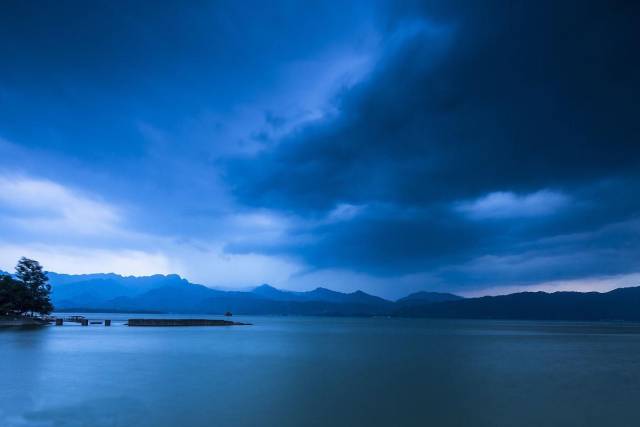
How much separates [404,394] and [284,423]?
9.17 metres

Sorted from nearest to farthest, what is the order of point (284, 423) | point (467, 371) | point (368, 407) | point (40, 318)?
1. point (284, 423)
2. point (368, 407)
3. point (467, 371)
4. point (40, 318)

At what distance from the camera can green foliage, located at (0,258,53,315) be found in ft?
284

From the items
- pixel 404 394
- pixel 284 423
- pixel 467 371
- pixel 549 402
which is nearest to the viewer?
pixel 284 423

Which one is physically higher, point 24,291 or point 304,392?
point 24,291

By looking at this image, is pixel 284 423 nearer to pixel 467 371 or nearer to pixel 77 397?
pixel 77 397

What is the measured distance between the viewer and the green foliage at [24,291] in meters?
86.6

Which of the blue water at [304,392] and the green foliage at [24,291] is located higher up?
the green foliage at [24,291]

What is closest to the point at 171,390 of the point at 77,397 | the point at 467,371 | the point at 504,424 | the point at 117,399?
the point at 117,399

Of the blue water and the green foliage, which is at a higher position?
the green foliage

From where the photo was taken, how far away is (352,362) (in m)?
38.3

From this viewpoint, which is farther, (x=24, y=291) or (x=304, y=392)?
(x=24, y=291)

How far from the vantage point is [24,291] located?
9044cm

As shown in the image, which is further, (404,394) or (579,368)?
(579,368)

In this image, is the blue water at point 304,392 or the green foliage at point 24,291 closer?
the blue water at point 304,392
